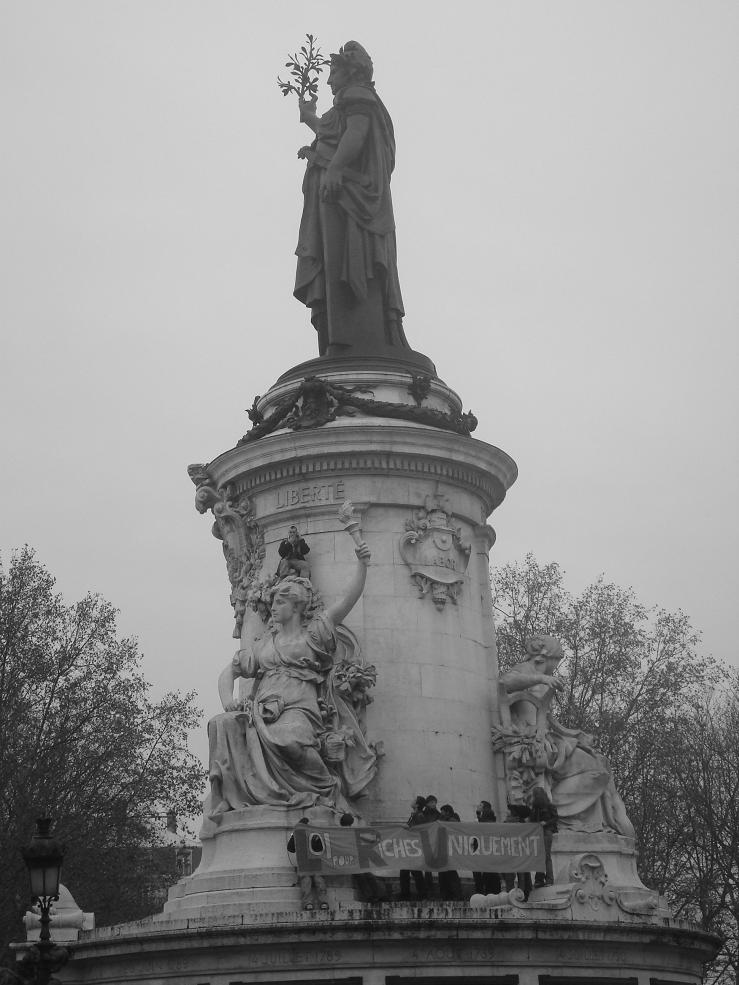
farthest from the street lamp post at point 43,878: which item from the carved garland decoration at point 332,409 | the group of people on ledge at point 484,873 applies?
the carved garland decoration at point 332,409

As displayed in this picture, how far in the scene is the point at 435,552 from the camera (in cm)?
1875

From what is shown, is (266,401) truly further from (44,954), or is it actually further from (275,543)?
(44,954)

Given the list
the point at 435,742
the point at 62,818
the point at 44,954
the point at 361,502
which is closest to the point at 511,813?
the point at 435,742

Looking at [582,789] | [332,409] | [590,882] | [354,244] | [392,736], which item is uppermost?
[354,244]

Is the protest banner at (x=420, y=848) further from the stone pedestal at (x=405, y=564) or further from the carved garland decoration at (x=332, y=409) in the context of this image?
the carved garland decoration at (x=332, y=409)

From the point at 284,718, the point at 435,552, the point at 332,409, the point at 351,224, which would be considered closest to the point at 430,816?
the point at 284,718

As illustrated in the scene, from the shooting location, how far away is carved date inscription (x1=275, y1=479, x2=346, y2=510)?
18828 millimetres

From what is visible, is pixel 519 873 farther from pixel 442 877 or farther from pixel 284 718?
pixel 284 718

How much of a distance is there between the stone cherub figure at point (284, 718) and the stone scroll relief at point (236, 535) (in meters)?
1.44

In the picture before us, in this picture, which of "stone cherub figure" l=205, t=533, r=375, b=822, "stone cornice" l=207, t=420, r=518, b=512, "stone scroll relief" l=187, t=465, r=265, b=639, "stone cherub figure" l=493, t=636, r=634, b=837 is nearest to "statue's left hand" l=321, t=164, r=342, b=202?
"stone cornice" l=207, t=420, r=518, b=512

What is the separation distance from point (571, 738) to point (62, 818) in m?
14.2

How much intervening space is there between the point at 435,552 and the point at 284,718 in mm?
3153

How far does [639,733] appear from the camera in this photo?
113 feet

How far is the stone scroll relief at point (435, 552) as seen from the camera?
60.8ft
